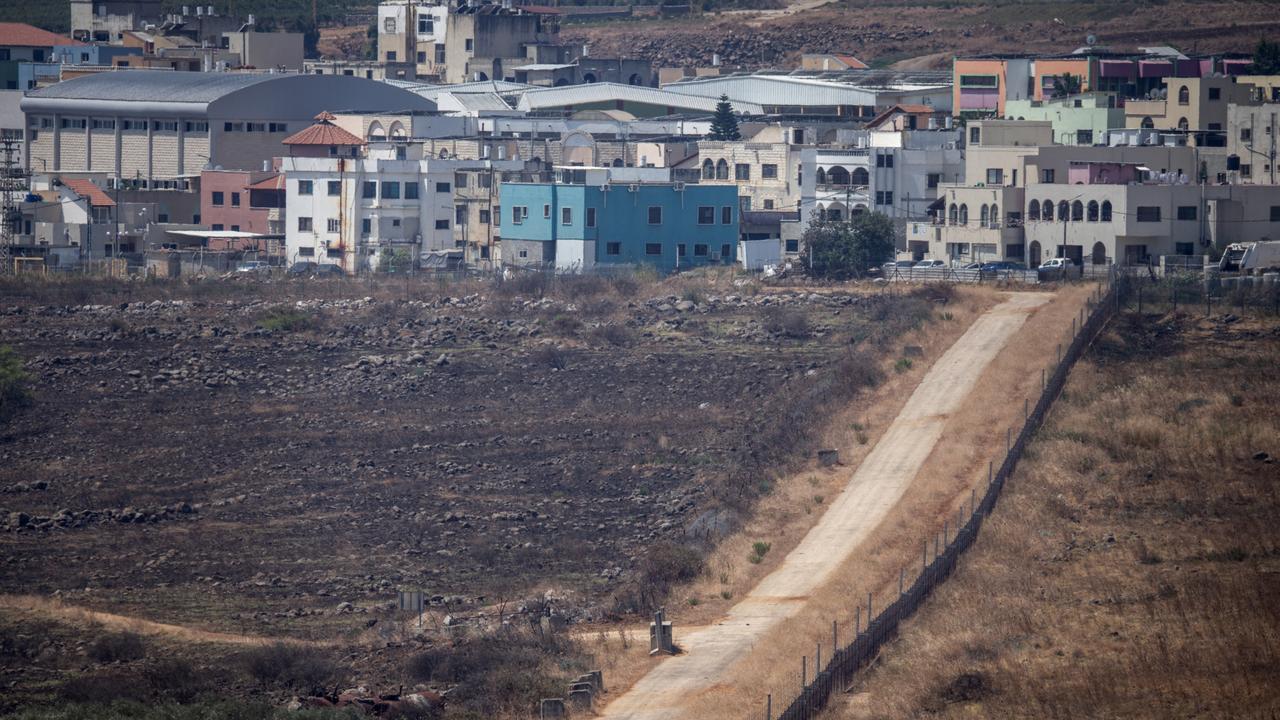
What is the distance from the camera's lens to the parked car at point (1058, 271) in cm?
6256

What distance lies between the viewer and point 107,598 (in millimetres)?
38094

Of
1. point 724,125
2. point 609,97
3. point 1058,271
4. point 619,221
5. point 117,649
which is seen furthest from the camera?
point 609,97

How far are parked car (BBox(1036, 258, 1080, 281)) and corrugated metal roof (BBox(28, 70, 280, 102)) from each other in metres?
38.6

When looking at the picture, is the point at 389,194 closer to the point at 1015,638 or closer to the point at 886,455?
the point at 886,455

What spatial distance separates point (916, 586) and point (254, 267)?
4184cm

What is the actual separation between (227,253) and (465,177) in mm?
9006

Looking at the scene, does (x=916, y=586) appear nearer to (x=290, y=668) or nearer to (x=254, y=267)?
(x=290, y=668)

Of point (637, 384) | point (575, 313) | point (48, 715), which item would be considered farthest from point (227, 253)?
point (48, 715)

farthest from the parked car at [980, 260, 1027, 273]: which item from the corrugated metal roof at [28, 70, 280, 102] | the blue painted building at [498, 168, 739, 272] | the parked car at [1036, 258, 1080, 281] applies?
the corrugated metal roof at [28, 70, 280, 102]

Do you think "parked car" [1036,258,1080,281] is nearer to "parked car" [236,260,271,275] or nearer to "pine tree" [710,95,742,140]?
"pine tree" [710,95,742,140]

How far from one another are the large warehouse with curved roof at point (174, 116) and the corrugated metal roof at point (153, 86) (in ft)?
0.14

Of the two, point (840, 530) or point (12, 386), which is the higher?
point (12, 386)

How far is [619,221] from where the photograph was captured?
6994 cm

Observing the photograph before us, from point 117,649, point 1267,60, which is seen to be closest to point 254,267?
point 117,649
